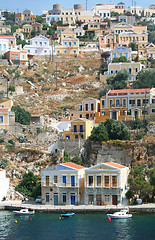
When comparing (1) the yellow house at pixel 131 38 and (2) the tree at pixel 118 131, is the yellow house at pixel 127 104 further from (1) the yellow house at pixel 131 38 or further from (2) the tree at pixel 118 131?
(1) the yellow house at pixel 131 38

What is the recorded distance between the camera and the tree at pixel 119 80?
98225mm

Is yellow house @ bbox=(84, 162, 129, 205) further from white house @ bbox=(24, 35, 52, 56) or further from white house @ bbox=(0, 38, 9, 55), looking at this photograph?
white house @ bbox=(0, 38, 9, 55)

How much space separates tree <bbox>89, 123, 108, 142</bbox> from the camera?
78.5 m

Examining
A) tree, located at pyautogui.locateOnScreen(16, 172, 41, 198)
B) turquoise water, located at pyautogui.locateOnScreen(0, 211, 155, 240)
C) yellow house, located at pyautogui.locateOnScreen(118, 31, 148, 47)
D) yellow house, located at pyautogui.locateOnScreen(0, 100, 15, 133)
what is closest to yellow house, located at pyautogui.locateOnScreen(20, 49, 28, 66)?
yellow house, located at pyautogui.locateOnScreen(118, 31, 148, 47)

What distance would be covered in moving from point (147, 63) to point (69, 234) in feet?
186

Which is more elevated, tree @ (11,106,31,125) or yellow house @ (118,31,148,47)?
yellow house @ (118,31,148,47)

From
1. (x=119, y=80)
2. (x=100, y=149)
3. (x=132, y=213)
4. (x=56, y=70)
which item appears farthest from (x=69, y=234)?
(x=56, y=70)

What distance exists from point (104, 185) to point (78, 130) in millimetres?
13985

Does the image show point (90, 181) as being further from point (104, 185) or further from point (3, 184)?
point (3, 184)

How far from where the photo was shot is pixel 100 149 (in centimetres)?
7788

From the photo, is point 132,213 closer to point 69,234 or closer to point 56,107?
point 69,234

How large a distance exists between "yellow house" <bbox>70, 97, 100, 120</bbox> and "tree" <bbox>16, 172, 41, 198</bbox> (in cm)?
1765

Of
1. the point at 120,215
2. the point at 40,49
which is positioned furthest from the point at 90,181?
the point at 40,49

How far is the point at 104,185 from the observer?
7000cm
